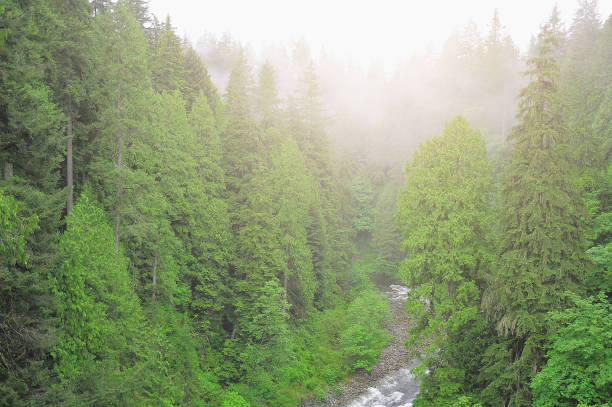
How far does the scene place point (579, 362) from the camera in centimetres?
1206

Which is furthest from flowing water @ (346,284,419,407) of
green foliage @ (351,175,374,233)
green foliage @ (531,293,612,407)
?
green foliage @ (351,175,374,233)

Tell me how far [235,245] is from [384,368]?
50.9 feet

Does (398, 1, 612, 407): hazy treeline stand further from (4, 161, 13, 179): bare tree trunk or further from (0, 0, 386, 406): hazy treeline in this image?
(4, 161, 13, 179): bare tree trunk

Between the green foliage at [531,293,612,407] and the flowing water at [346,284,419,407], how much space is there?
11004 mm

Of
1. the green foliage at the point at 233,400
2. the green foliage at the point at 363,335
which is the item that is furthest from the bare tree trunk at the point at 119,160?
the green foliage at the point at 363,335

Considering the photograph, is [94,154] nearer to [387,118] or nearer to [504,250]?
[504,250]

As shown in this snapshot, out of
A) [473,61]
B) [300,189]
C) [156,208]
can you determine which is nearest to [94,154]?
[156,208]

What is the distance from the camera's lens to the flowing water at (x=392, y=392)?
23.8 meters

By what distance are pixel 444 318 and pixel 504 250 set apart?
16.9ft

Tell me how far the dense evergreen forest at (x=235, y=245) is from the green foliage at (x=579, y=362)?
8 centimetres

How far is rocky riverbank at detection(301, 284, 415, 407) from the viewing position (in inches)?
969

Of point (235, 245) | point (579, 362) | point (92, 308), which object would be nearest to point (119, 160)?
point (92, 308)

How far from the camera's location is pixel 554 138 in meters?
15.0

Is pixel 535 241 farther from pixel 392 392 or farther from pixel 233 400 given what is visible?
pixel 233 400
